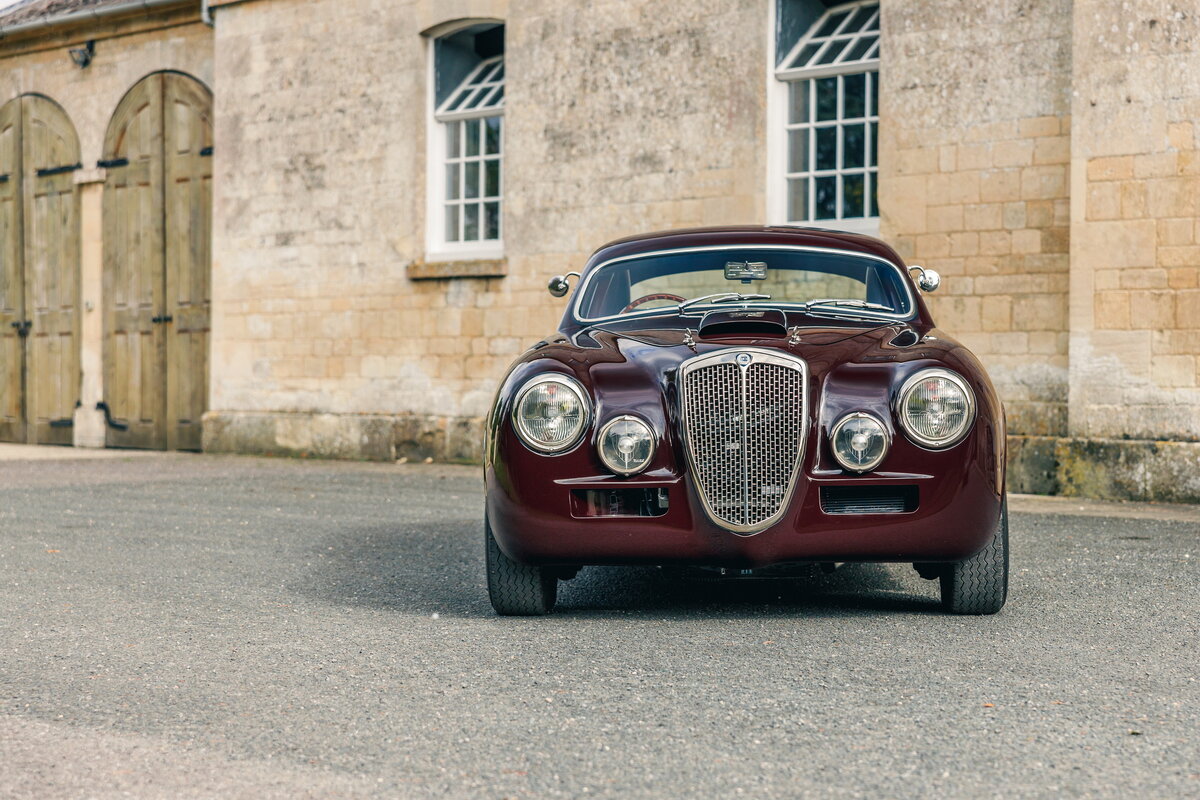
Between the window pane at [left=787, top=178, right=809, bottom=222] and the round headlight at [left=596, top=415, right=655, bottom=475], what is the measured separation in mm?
7557

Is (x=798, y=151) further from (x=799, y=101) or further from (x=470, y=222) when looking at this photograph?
(x=470, y=222)

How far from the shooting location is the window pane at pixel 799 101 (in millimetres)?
12023

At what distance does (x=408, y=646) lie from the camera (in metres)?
4.67

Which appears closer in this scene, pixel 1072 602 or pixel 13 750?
pixel 13 750

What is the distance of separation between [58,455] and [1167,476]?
38.0 feet

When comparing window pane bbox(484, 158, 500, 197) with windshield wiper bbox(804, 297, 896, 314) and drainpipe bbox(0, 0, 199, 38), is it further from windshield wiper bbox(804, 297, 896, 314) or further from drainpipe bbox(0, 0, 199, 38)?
windshield wiper bbox(804, 297, 896, 314)

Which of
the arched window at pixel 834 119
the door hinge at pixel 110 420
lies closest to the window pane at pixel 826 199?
the arched window at pixel 834 119

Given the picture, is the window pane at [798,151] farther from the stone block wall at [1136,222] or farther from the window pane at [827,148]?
the stone block wall at [1136,222]

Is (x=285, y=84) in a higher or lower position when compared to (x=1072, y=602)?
higher

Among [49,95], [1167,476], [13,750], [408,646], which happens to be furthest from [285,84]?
[13,750]

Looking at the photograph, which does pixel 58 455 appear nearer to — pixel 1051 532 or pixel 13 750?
pixel 1051 532

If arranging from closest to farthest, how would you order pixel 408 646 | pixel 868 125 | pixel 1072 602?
1. pixel 408 646
2. pixel 1072 602
3. pixel 868 125

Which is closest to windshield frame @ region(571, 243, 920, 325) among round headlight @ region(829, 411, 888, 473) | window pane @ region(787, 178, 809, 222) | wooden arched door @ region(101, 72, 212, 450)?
round headlight @ region(829, 411, 888, 473)

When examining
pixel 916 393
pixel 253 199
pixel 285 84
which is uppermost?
pixel 285 84
